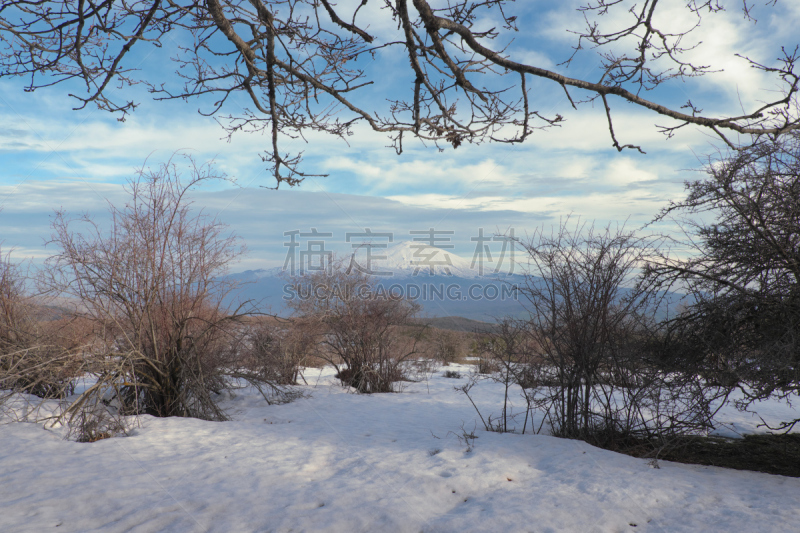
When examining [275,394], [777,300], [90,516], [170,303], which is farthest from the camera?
[275,394]

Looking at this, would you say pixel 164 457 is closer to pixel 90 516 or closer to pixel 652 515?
pixel 90 516

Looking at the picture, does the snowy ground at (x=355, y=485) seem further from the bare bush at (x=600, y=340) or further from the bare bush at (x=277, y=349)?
the bare bush at (x=277, y=349)

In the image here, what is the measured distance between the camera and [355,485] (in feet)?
16.1

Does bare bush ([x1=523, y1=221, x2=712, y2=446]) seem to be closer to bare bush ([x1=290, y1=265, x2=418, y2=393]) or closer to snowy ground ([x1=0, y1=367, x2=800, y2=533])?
snowy ground ([x1=0, y1=367, x2=800, y2=533])

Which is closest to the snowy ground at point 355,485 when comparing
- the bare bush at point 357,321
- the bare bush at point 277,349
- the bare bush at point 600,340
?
the bare bush at point 600,340

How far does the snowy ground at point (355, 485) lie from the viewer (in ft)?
13.2

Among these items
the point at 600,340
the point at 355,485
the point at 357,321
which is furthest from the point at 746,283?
the point at 357,321

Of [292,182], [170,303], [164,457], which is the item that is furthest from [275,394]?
[292,182]

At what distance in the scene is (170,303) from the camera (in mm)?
8508

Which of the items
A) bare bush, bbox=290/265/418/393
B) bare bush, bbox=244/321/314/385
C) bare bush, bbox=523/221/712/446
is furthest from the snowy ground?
bare bush, bbox=290/265/418/393

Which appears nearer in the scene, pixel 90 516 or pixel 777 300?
pixel 90 516

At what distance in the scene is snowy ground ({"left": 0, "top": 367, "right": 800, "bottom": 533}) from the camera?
401cm

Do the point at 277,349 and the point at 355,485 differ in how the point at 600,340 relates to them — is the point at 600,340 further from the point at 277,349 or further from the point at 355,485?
the point at 277,349

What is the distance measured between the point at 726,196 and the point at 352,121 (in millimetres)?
5142
